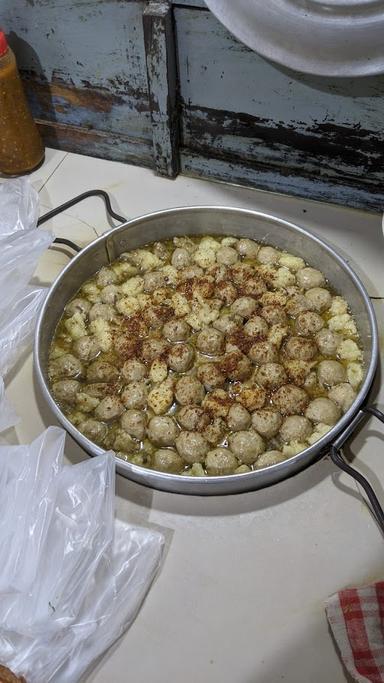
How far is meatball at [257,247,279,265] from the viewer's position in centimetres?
133

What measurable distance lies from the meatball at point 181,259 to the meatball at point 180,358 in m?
0.24

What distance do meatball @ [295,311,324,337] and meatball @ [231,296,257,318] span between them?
4.0 inches

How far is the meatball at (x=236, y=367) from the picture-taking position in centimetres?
116

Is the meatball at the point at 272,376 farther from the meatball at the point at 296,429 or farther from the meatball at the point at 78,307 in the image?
the meatball at the point at 78,307

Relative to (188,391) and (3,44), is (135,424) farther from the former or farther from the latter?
(3,44)

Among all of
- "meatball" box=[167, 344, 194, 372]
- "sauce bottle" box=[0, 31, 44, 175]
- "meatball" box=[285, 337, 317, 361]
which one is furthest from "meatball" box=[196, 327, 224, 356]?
"sauce bottle" box=[0, 31, 44, 175]

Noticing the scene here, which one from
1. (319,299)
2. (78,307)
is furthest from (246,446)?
(78,307)

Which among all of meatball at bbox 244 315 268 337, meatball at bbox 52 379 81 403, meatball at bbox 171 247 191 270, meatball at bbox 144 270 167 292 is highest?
meatball at bbox 171 247 191 270

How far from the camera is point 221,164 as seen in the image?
150cm

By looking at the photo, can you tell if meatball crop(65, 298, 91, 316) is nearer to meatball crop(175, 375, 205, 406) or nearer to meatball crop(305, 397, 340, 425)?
meatball crop(175, 375, 205, 406)

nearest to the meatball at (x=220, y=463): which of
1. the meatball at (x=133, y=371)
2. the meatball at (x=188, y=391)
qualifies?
the meatball at (x=188, y=391)

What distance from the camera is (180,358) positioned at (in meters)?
1.17

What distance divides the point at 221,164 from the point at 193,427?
2.43ft

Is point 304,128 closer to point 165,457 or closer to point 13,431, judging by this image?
point 165,457
